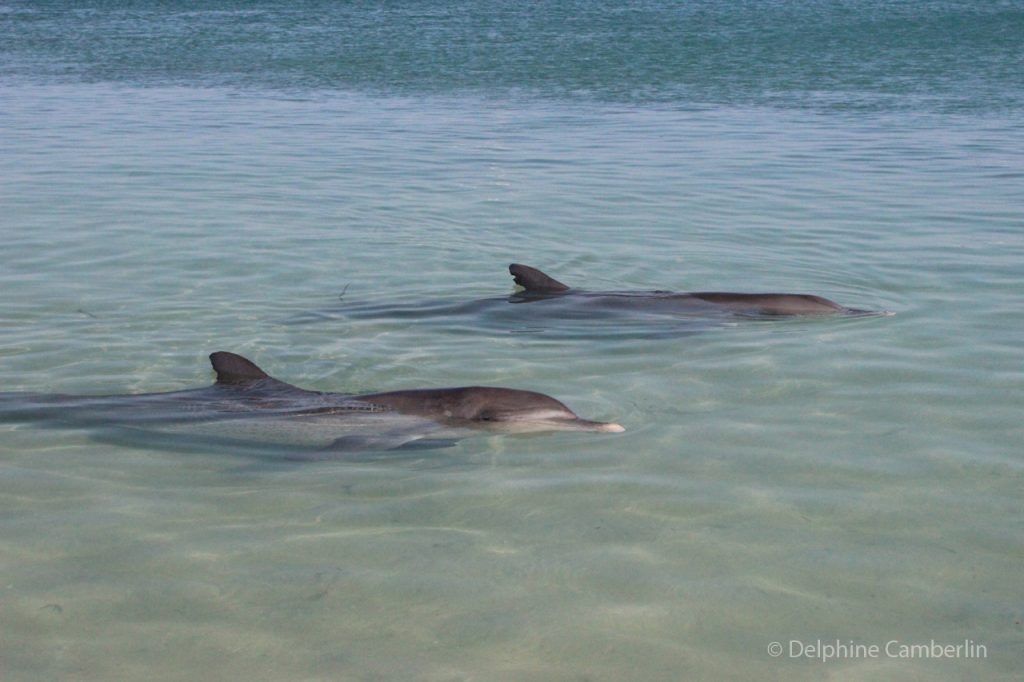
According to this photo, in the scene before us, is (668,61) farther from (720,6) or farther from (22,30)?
(22,30)

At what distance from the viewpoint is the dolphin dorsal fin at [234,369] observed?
296 inches

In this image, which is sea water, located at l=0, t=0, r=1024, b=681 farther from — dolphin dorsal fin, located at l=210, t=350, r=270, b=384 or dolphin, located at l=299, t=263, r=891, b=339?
dolphin dorsal fin, located at l=210, t=350, r=270, b=384

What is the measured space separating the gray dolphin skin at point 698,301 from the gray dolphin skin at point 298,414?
2.69 m

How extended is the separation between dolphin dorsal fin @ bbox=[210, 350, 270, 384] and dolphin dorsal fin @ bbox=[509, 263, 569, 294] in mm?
3094

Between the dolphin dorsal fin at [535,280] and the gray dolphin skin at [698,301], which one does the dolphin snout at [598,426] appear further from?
the dolphin dorsal fin at [535,280]

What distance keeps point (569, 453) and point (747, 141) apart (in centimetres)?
1462

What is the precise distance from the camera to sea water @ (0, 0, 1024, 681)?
4859 mm

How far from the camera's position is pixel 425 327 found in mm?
9438

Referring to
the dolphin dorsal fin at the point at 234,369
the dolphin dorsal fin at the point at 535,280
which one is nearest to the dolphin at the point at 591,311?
the dolphin dorsal fin at the point at 535,280

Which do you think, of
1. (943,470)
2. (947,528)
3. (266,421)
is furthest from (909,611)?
(266,421)

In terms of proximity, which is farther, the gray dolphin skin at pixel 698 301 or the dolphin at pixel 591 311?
the gray dolphin skin at pixel 698 301

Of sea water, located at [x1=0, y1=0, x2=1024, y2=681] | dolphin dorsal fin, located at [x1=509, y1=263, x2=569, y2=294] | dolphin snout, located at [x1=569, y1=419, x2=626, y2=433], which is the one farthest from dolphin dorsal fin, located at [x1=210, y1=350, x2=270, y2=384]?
dolphin dorsal fin, located at [x1=509, y1=263, x2=569, y2=294]

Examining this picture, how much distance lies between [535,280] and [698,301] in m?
1.30

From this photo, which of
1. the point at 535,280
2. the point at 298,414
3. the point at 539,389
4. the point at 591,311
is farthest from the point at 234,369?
the point at 535,280
